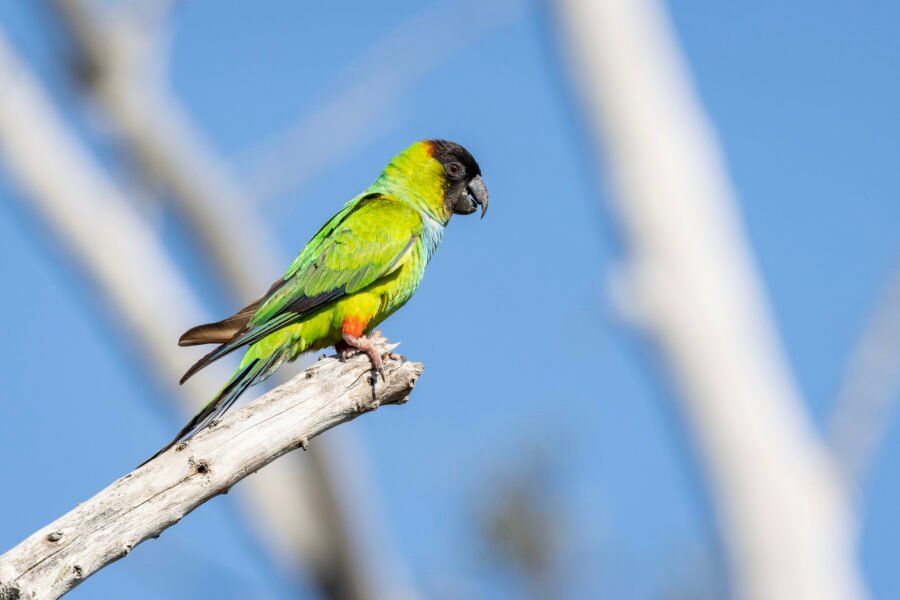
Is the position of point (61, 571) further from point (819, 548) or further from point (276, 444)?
point (819, 548)

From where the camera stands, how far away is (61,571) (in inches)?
149

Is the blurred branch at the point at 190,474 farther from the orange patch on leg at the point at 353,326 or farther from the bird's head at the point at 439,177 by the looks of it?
the bird's head at the point at 439,177

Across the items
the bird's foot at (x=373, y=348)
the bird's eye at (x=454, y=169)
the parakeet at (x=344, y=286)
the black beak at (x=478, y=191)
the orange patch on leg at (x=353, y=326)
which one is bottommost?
the bird's foot at (x=373, y=348)

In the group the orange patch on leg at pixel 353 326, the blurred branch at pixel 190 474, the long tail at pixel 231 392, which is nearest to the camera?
the blurred branch at pixel 190 474

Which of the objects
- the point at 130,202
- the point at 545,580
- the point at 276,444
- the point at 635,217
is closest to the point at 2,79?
the point at 130,202

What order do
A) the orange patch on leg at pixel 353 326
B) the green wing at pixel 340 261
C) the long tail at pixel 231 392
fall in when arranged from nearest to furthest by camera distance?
the long tail at pixel 231 392
the green wing at pixel 340 261
the orange patch on leg at pixel 353 326

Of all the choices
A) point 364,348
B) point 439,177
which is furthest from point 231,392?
point 439,177

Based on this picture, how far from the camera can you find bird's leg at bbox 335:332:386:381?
16.3 ft

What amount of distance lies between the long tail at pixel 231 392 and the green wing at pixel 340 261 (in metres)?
0.15

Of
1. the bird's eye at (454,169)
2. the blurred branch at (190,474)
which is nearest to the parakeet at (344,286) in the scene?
the bird's eye at (454,169)

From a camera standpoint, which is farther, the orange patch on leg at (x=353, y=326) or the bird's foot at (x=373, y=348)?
the orange patch on leg at (x=353, y=326)

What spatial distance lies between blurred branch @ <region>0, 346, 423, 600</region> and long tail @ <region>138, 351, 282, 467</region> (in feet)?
0.47

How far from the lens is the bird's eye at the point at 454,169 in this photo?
732 cm

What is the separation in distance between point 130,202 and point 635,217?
14.3 ft
